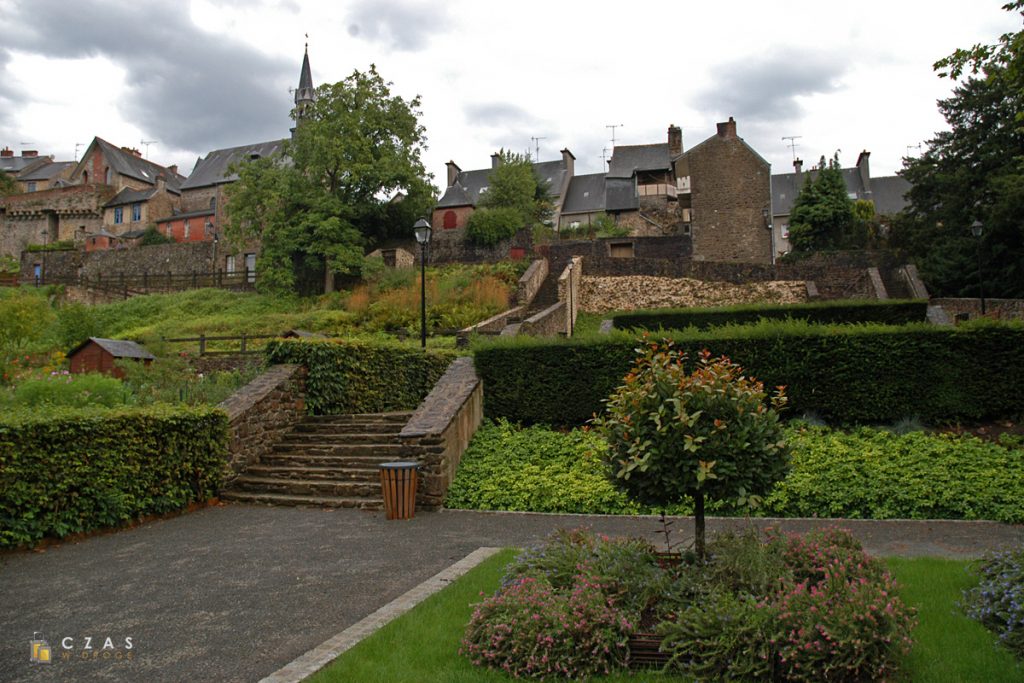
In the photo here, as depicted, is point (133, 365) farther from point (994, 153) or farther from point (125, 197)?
point (125, 197)

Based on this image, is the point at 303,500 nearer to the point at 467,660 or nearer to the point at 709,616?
the point at 467,660

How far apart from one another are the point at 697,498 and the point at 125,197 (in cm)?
6493

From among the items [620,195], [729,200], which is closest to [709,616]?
[729,200]

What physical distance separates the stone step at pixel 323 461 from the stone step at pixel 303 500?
0.78 meters

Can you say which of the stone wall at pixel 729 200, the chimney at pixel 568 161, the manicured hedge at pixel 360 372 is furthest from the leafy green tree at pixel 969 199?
the chimney at pixel 568 161

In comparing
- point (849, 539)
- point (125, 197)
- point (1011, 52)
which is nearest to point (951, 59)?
point (1011, 52)

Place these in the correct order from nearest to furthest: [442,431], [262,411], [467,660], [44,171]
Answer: [467,660] → [442,431] → [262,411] → [44,171]

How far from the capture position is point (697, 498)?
488cm

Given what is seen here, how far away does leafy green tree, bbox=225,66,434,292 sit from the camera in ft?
104

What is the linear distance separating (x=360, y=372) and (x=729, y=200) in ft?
103

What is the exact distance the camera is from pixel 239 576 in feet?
20.5

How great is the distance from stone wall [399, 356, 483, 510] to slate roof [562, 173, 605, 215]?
41485 mm

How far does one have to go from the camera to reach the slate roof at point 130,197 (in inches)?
2297

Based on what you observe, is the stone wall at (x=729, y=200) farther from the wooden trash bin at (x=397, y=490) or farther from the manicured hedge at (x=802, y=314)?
the wooden trash bin at (x=397, y=490)
